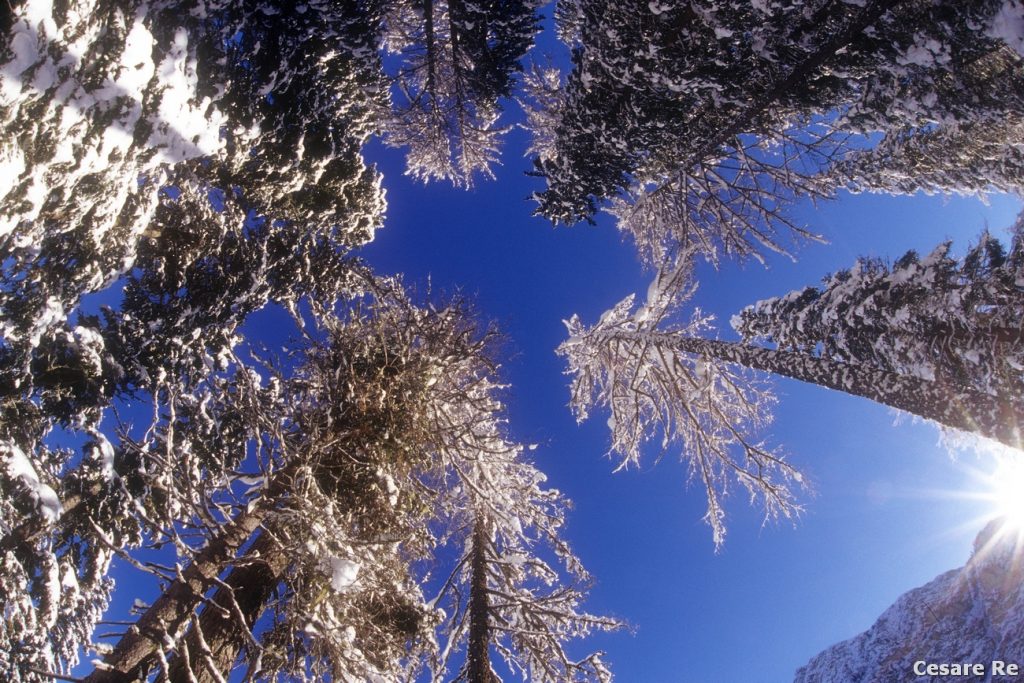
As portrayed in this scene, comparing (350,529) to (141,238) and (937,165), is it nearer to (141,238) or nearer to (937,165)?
(141,238)

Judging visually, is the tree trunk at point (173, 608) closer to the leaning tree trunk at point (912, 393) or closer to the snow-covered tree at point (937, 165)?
the leaning tree trunk at point (912, 393)

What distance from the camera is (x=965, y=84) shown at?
625cm

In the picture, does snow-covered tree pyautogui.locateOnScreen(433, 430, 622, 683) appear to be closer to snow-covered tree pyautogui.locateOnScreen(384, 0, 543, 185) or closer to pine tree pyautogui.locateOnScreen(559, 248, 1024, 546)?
pine tree pyautogui.locateOnScreen(559, 248, 1024, 546)

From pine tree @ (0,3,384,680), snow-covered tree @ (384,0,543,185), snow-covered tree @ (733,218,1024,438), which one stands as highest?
snow-covered tree @ (384,0,543,185)

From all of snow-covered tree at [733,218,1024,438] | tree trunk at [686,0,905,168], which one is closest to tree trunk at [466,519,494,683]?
snow-covered tree at [733,218,1024,438]

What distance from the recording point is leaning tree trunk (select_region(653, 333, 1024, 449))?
4.25 m

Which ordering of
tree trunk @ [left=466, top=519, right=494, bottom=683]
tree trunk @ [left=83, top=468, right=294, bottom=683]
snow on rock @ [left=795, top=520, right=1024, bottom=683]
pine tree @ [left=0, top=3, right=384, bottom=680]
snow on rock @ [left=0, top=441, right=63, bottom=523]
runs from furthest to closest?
snow on rock @ [left=795, top=520, right=1024, bottom=683] → tree trunk @ [left=466, top=519, right=494, bottom=683] → snow on rock @ [left=0, top=441, right=63, bottom=523] → pine tree @ [left=0, top=3, right=384, bottom=680] → tree trunk @ [left=83, top=468, right=294, bottom=683]

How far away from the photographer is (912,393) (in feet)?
15.8

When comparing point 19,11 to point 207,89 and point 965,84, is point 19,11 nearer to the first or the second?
point 207,89

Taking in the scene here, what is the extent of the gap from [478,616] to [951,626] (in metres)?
57.8

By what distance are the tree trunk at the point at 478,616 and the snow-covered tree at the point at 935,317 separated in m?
5.11

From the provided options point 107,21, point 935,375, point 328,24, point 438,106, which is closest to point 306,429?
point 107,21

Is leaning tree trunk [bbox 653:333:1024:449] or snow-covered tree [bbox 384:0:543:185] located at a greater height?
snow-covered tree [bbox 384:0:543:185]

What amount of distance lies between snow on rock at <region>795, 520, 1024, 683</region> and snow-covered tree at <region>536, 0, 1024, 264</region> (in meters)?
39.8
